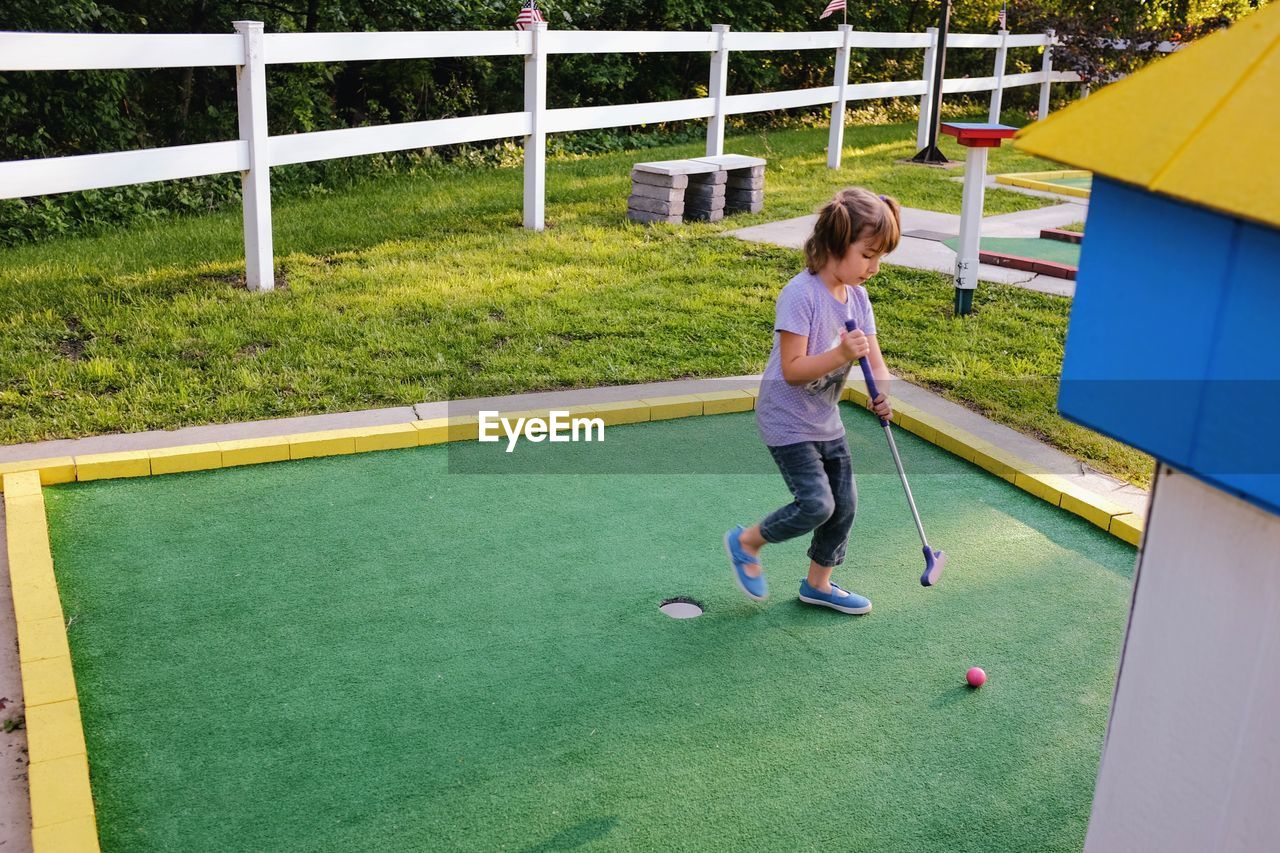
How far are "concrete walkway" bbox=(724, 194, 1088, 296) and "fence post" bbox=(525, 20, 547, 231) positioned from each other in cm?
157

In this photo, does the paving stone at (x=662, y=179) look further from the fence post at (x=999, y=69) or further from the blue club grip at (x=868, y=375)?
the fence post at (x=999, y=69)

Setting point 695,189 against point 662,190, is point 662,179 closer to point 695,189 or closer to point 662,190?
point 662,190

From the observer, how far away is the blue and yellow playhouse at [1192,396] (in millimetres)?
1519

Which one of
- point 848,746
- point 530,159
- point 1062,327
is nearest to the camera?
point 848,746

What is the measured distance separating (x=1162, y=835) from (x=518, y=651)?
226 cm

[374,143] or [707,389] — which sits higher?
[374,143]

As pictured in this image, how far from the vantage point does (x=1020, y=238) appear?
10547 mm

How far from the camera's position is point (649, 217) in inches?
399

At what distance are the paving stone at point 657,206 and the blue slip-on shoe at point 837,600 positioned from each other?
6.23m

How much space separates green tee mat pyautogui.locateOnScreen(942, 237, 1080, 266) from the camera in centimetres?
973

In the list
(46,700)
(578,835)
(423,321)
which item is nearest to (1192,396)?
(578,835)

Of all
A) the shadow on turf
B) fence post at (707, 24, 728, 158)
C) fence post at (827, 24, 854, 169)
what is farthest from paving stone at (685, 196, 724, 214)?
the shadow on turf

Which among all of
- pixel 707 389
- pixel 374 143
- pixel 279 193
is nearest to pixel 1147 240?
pixel 707 389

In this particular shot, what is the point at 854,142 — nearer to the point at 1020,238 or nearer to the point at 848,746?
the point at 1020,238
